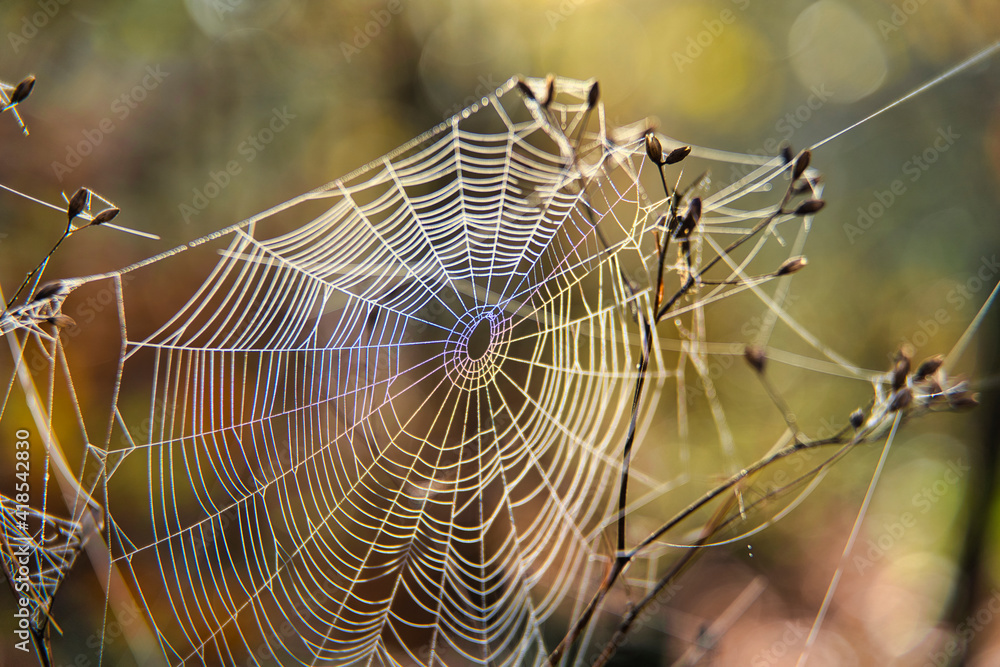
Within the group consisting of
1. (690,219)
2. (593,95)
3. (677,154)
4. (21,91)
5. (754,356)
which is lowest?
(754,356)

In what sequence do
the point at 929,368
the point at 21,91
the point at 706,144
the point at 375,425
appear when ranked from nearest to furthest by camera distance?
the point at 21,91 → the point at 929,368 → the point at 375,425 → the point at 706,144

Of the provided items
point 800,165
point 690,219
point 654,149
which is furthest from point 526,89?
point 800,165

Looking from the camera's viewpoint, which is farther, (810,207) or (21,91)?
(810,207)

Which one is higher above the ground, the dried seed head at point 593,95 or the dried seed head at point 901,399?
the dried seed head at point 593,95

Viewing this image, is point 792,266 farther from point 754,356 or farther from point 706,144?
point 706,144

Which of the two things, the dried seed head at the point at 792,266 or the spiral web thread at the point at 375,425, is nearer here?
the dried seed head at the point at 792,266

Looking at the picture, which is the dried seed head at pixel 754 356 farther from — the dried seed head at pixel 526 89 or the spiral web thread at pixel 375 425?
the spiral web thread at pixel 375 425

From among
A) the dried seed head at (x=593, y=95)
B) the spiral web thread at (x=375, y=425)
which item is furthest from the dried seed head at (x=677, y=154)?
the spiral web thread at (x=375, y=425)
